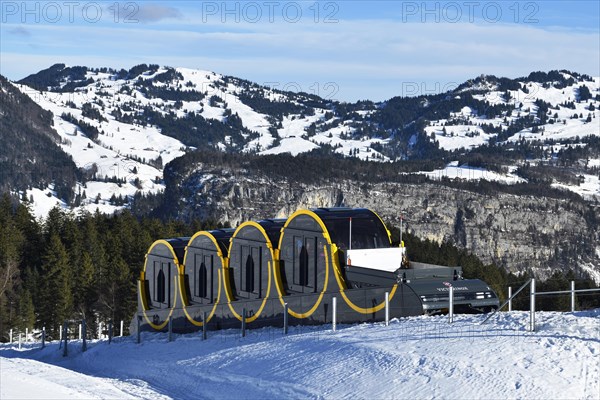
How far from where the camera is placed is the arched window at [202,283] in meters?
36.2

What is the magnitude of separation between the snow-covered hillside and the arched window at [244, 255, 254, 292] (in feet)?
24.3

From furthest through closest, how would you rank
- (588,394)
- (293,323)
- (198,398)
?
1. (293,323)
2. (198,398)
3. (588,394)

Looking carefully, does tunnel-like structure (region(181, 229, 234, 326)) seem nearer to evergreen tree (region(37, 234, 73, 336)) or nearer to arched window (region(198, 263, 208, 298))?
arched window (region(198, 263, 208, 298))

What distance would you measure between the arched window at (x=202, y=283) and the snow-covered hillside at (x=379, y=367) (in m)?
10.1

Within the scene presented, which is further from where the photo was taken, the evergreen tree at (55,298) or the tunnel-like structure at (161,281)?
the evergreen tree at (55,298)

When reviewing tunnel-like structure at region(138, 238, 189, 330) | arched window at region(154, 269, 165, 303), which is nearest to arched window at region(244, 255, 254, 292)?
tunnel-like structure at region(138, 238, 189, 330)

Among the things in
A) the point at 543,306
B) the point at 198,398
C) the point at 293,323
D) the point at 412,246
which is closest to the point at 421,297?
the point at 293,323

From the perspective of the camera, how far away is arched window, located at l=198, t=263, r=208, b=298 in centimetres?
3619

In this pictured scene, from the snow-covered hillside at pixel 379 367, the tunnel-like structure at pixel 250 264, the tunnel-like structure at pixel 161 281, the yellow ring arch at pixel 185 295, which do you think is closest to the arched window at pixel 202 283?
the yellow ring arch at pixel 185 295

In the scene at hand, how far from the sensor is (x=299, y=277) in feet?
103

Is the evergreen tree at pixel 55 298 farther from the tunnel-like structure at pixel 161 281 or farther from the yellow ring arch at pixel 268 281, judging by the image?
the yellow ring arch at pixel 268 281

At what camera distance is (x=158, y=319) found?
1501 inches

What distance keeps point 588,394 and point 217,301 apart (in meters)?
19.4

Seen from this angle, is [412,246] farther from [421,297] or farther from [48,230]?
[421,297]
